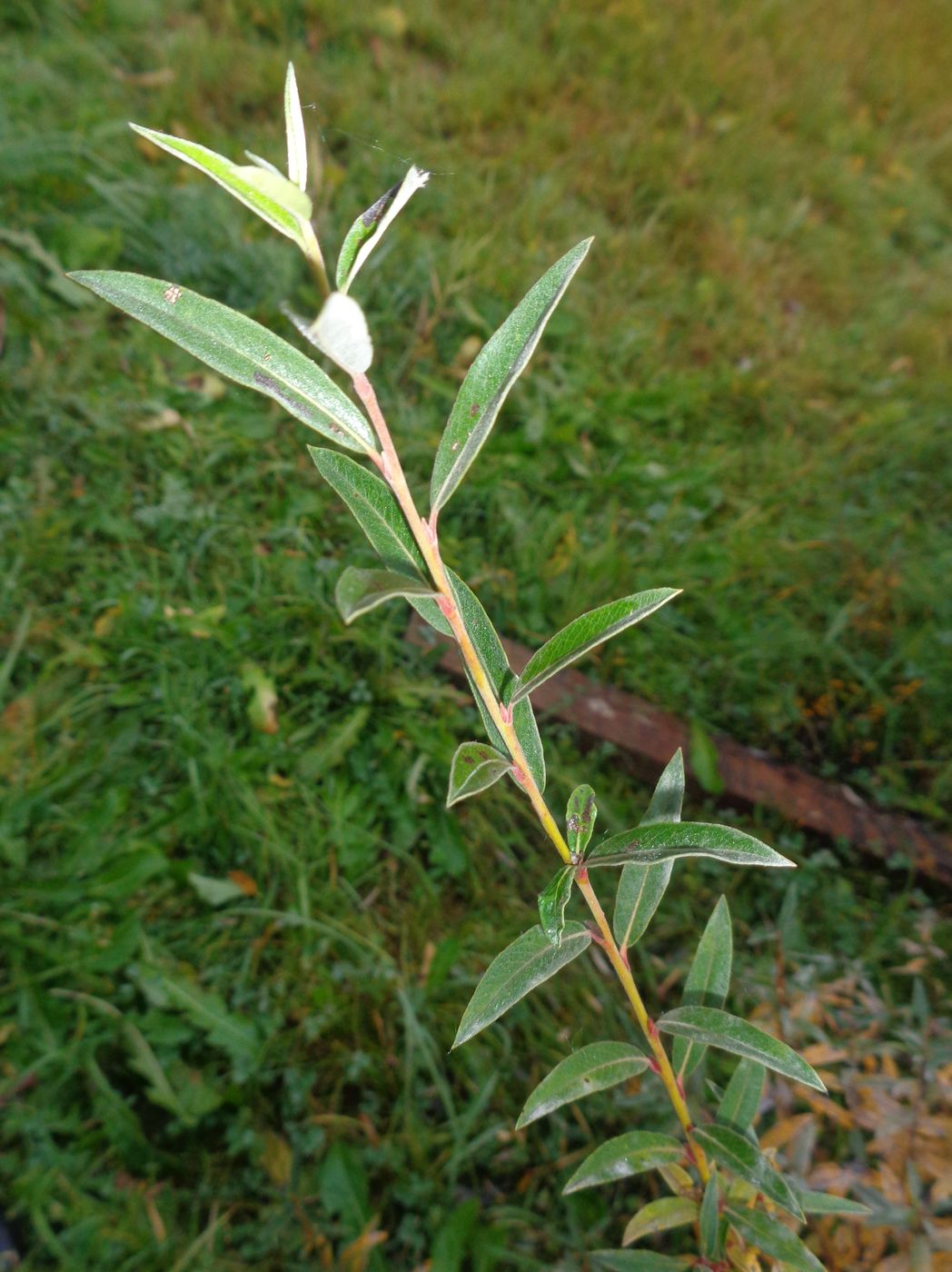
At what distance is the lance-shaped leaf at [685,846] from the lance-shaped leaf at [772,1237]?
49 centimetres

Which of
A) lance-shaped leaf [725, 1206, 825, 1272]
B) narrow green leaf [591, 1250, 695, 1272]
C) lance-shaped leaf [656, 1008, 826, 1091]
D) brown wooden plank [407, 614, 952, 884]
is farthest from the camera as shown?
brown wooden plank [407, 614, 952, 884]

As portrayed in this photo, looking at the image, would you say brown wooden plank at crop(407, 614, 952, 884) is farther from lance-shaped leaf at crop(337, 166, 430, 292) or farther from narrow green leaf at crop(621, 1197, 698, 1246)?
lance-shaped leaf at crop(337, 166, 430, 292)

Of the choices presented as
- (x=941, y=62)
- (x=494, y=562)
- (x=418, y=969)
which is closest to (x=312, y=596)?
(x=494, y=562)

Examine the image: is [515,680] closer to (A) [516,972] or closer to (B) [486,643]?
(B) [486,643]

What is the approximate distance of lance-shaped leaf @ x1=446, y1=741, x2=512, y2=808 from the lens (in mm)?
674

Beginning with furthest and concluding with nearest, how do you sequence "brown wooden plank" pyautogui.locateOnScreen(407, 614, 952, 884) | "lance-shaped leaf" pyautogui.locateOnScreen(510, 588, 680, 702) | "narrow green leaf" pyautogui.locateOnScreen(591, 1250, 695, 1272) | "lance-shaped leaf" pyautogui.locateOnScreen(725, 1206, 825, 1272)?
"brown wooden plank" pyautogui.locateOnScreen(407, 614, 952, 884)
"narrow green leaf" pyautogui.locateOnScreen(591, 1250, 695, 1272)
"lance-shaped leaf" pyautogui.locateOnScreen(725, 1206, 825, 1272)
"lance-shaped leaf" pyautogui.locateOnScreen(510, 588, 680, 702)

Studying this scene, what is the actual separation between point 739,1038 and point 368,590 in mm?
593

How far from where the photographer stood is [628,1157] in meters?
0.97

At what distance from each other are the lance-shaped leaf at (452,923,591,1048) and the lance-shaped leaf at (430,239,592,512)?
448mm

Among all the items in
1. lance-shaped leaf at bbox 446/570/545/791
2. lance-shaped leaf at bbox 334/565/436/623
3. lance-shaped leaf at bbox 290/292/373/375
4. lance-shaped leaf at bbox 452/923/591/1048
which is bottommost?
A: lance-shaped leaf at bbox 452/923/591/1048

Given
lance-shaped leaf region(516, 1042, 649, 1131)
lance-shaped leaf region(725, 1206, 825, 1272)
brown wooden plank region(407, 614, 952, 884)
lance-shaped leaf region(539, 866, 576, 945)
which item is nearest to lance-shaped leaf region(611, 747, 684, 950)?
lance-shaped leaf region(516, 1042, 649, 1131)

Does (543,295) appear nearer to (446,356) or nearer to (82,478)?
(82,478)

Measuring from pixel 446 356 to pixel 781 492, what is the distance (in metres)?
1.26

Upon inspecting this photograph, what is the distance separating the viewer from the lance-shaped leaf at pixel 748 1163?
881mm
